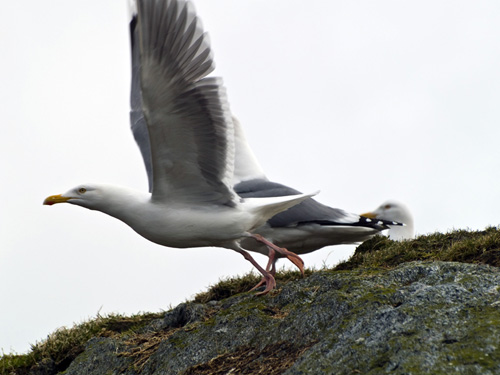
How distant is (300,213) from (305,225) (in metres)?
0.19

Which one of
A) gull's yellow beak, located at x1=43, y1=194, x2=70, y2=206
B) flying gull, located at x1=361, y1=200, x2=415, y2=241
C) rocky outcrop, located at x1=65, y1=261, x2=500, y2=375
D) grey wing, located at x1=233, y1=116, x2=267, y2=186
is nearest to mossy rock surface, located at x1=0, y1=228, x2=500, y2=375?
rocky outcrop, located at x1=65, y1=261, x2=500, y2=375

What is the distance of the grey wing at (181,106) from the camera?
5.73m

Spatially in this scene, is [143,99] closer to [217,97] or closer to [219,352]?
[217,97]

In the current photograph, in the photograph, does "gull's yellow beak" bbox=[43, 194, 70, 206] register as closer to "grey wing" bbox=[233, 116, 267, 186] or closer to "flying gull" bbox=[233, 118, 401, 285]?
"flying gull" bbox=[233, 118, 401, 285]

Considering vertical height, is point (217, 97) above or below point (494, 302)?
above

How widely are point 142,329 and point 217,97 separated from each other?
7.76ft

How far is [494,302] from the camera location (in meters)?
3.96

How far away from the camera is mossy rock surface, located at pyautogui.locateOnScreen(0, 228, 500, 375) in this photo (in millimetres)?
3574

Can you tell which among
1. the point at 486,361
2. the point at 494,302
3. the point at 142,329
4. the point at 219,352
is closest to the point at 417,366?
the point at 486,361

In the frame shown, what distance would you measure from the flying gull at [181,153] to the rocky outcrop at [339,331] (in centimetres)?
91

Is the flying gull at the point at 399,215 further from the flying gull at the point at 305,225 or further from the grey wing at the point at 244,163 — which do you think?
the grey wing at the point at 244,163

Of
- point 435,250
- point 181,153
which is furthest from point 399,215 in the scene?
point 181,153

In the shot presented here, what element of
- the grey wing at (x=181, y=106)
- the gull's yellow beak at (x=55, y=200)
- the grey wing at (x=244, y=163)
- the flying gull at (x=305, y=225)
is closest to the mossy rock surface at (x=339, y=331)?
the grey wing at (x=181, y=106)

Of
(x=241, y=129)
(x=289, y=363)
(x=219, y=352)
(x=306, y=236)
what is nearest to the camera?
(x=289, y=363)
